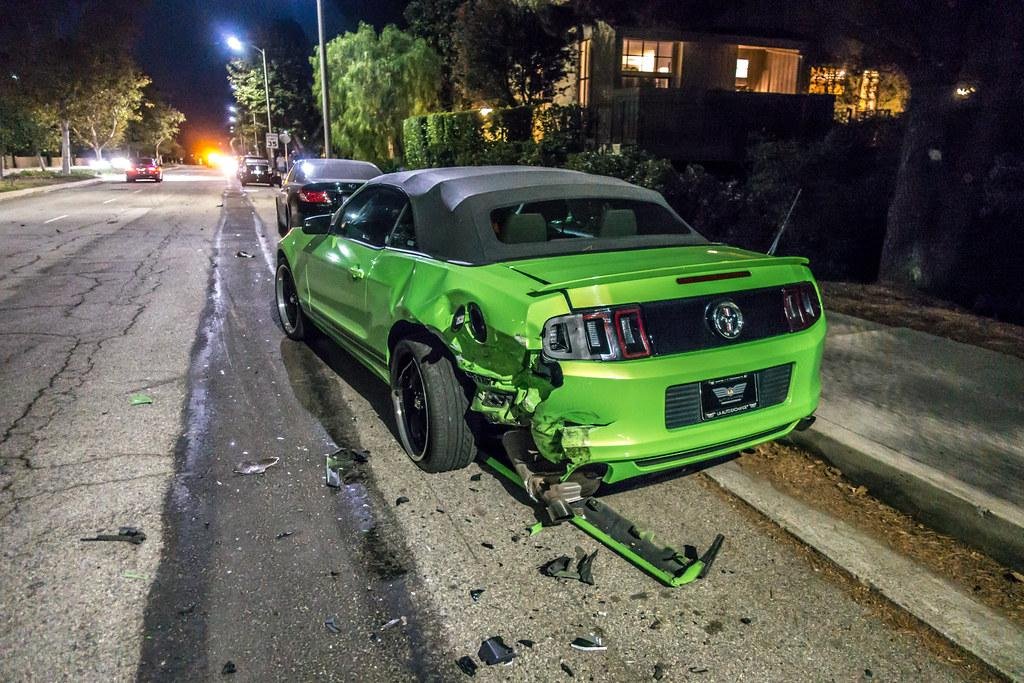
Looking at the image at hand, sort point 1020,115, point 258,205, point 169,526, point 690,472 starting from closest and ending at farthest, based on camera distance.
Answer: point 169,526
point 690,472
point 1020,115
point 258,205

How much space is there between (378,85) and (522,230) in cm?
3036

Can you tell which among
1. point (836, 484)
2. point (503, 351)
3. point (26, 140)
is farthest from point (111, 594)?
point (26, 140)

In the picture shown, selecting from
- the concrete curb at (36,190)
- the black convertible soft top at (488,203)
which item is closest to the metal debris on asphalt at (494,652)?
the black convertible soft top at (488,203)

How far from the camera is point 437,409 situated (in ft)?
12.9

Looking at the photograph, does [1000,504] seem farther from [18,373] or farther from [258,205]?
[258,205]

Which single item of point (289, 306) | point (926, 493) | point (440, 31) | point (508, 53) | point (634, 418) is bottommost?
point (926, 493)

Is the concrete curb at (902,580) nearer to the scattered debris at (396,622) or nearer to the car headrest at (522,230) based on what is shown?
the car headrest at (522,230)

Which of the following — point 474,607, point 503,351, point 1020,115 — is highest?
point 1020,115

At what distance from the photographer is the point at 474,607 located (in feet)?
9.94

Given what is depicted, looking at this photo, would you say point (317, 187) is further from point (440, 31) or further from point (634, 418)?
point (440, 31)

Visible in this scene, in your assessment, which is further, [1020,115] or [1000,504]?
[1020,115]

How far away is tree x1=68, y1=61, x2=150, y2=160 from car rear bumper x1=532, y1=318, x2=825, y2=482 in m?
53.6

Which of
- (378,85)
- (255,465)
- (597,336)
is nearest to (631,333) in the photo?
(597,336)

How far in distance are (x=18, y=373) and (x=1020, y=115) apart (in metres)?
10.2
